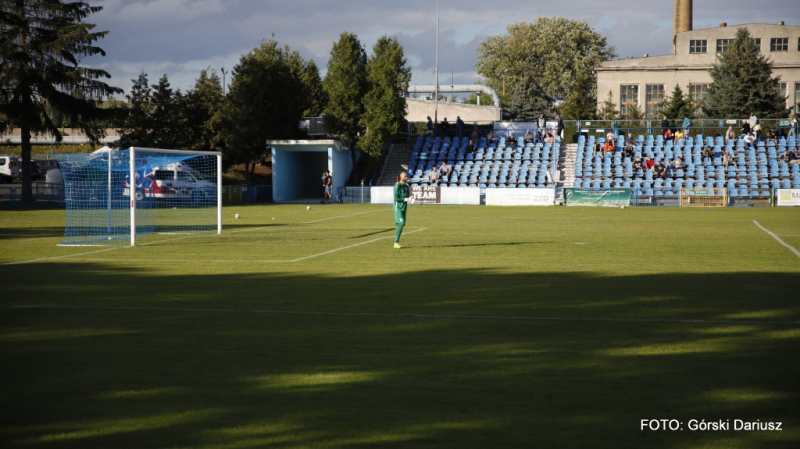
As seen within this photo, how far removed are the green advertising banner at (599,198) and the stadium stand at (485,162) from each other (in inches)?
162

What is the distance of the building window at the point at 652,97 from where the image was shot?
6862 centimetres

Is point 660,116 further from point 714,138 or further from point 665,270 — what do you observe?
Answer: point 665,270

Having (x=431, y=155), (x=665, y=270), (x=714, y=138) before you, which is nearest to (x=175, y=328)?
(x=665, y=270)

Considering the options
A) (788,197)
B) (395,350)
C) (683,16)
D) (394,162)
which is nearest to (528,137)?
(394,162)

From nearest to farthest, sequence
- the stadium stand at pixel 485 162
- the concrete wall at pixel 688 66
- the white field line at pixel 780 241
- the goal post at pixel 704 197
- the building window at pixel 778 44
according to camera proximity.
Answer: the white field line at pixel 780 241, the goal post at pixel 704 197, the stadium stand at pixel 485 162, the concrete wall at pixel 688 66, the building window at pixel 778 44

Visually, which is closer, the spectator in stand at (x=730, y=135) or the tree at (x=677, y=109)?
the spectator in stand at (x=730, y=135)

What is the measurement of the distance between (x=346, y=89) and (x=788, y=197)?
27.7 metres

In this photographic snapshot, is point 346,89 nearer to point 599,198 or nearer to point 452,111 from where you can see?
point 599,198

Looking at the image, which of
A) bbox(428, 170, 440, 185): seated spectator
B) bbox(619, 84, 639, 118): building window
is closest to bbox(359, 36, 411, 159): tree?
bbox(428, 170, 440, 185): seated spectator

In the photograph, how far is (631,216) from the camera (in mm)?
33219

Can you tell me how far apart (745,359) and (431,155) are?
4588 cm

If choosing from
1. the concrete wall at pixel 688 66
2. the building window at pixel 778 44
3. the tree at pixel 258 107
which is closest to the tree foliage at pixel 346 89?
the tree at pixel 258 107

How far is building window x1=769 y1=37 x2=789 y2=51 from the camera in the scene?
220 feet

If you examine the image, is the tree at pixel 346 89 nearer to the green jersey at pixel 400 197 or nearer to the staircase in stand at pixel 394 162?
the staircase in stand at pixel 394 162
